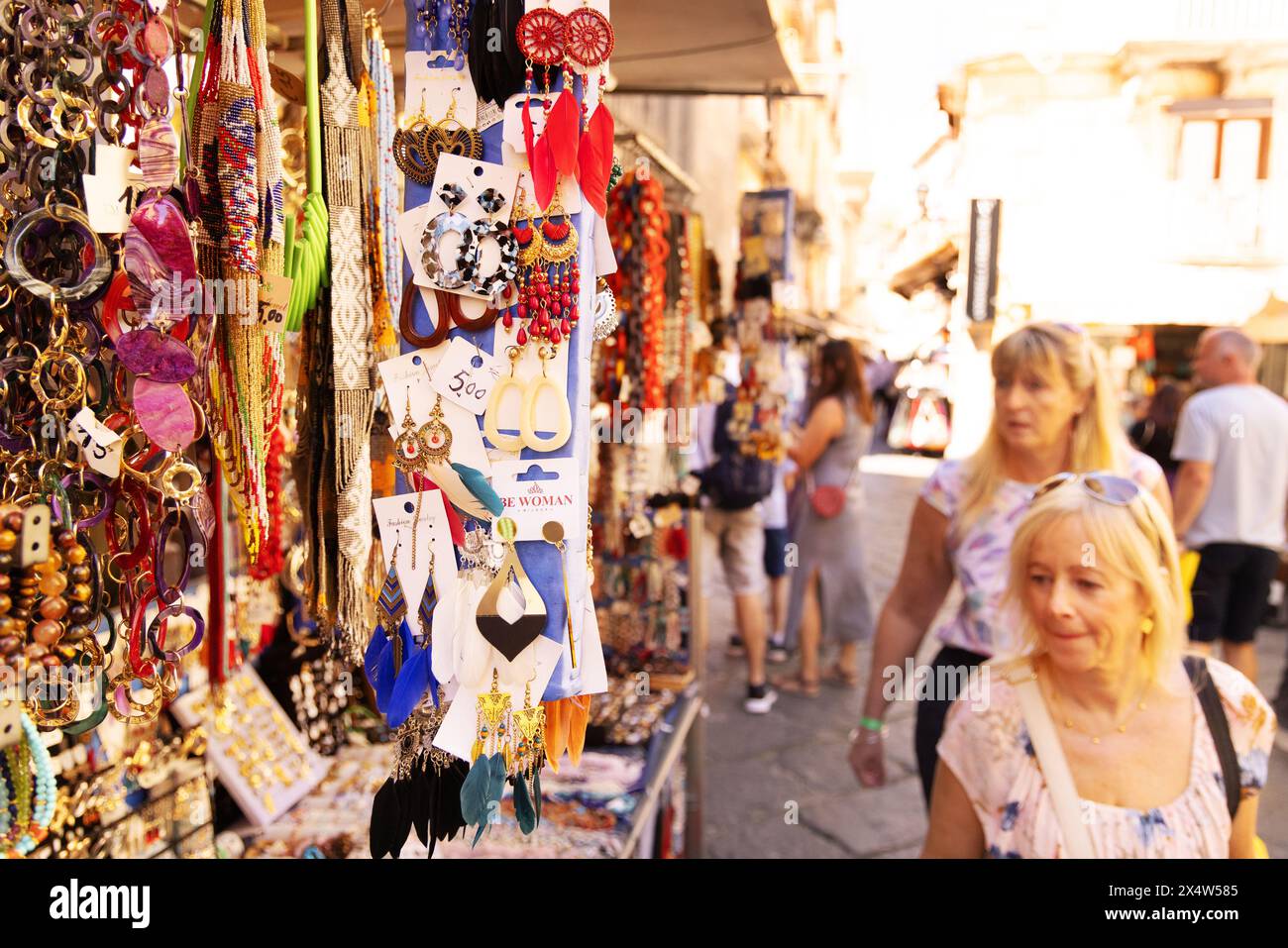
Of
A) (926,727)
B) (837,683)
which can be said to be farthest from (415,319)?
(837,683)

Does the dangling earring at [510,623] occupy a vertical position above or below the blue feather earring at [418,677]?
above

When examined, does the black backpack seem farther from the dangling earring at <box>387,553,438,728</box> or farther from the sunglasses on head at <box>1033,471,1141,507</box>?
the dangling earring at <box>387,553,438,728</box>

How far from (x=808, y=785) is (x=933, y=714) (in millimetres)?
2013

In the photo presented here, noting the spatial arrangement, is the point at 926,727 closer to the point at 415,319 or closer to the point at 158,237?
the point at 415,319

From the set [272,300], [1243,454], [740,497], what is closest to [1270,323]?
[1243,454]

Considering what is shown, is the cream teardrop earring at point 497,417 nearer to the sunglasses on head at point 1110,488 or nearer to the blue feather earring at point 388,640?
the blue feather earring at point 388,640

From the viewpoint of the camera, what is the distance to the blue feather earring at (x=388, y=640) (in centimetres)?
99

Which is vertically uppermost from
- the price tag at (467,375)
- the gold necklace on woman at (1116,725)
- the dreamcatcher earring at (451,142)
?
the dreamcatcher earring at (451,142)

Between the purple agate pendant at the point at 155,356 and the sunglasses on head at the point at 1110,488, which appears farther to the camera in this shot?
the sunglasses on head at the point at 1110,488

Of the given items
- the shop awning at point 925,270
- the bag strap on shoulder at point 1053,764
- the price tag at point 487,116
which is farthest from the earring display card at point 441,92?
the shop awning at point 925,270

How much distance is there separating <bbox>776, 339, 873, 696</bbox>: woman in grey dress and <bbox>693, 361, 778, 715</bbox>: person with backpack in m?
0.51

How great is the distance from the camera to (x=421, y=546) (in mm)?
984

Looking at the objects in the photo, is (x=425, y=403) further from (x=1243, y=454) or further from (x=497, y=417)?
(x=1243, y=454)
